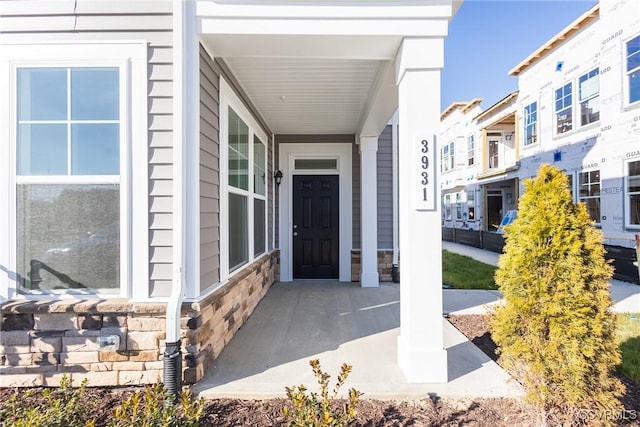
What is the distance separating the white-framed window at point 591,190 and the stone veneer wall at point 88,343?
28.6 ft

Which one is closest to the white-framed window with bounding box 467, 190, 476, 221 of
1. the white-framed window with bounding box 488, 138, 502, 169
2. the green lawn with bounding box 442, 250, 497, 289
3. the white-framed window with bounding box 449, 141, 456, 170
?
the white-framed window with bounding box 488, 138, 502, 169

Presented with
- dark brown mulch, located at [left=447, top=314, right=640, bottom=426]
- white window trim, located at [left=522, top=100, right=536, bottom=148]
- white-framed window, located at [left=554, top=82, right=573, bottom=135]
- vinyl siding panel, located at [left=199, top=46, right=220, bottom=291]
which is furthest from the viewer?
white window trim, located at [left=522, top=100, right=536, bottom=148]

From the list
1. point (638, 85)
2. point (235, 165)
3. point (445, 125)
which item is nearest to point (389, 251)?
point (235, 165)

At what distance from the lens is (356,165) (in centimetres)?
579

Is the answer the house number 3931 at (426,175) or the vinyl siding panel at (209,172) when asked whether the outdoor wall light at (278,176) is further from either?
the house number 3931 at (426,175)

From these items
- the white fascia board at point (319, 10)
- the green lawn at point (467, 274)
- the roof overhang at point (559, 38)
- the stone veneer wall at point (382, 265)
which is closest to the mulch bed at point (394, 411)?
the white fascia board at point (319, 10)

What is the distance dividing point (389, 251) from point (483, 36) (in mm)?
4541

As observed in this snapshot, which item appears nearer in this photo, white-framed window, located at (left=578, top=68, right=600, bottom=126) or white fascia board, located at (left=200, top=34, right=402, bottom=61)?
white fascia board, located at (left=200, top=34, right=402, bottom=61)

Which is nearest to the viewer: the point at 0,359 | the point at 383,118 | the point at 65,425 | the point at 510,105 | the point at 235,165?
the point at 65,425

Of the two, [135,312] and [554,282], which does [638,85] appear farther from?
[135,312]

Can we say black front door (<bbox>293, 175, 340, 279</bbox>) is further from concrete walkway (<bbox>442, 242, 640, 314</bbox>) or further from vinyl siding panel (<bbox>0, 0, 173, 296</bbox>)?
vinyl siding panel (<bbox>0, 0, 173, 296</bbox>)

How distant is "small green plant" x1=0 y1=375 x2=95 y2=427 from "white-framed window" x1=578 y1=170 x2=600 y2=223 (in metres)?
9.25

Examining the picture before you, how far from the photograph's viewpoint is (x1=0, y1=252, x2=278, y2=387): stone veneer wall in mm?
2293

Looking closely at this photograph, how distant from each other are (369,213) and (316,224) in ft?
3.64
